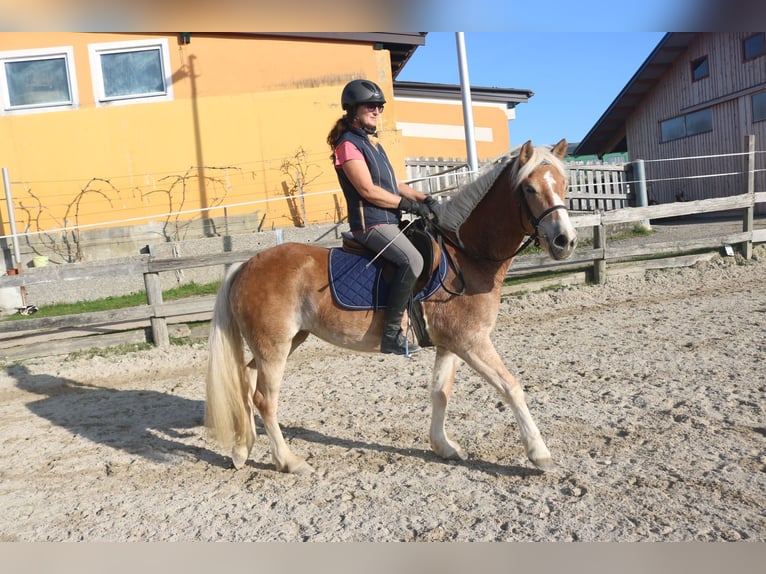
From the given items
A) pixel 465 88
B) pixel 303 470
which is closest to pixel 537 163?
pixel 303 470

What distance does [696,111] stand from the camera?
63.9ft

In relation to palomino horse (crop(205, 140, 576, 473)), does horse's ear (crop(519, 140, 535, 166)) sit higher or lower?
higher

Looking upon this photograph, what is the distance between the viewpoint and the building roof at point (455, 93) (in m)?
23.2

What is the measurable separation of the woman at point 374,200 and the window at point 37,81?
11284 mm

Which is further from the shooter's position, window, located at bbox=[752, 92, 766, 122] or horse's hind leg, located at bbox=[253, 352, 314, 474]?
window, located at bbox=[752, 92, 766, 122]

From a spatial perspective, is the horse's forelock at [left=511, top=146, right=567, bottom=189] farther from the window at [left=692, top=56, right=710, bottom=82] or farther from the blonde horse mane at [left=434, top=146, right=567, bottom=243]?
the window at [left=692, top=56, right=710, bottom=82]

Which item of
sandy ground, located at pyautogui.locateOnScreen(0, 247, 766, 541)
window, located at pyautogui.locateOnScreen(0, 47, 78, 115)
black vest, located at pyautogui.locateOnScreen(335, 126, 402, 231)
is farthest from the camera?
window, located at pyautogui.locateOnScreen(0, 47, 78, 115)

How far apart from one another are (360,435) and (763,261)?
8.38 meters

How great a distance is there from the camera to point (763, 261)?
972 cm

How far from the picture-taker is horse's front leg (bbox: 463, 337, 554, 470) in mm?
3627

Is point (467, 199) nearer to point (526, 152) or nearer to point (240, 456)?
point (526, 152)

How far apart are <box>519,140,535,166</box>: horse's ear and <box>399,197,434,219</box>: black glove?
689 mm

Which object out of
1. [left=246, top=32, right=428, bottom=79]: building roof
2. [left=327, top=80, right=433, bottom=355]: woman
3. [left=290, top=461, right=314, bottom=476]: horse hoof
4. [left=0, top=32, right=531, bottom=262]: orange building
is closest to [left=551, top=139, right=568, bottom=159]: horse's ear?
[left=327, top=80, right=433, bottom=355]: woman

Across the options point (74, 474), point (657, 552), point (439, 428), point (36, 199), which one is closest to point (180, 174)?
point (36, 199)
